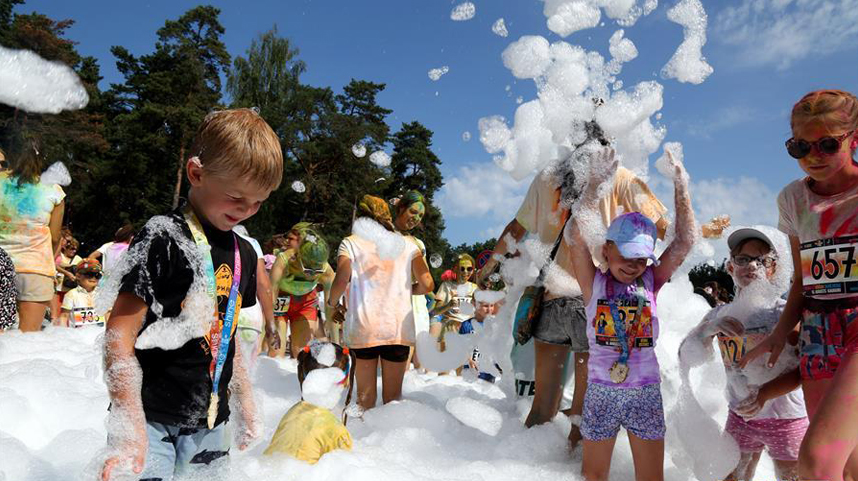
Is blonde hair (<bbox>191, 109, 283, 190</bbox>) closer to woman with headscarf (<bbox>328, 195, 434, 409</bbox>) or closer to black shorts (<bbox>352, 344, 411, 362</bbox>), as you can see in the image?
woman with headscarf (<bbox>328, 195, 434, 409</bbox>)

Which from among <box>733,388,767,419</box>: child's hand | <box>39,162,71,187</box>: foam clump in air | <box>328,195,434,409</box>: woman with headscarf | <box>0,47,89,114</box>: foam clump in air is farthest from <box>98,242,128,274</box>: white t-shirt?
<box>733,388,767,419</box>: child's hand

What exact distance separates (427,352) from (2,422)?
269cm

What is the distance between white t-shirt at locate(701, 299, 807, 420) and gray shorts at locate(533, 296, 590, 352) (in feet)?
2.01

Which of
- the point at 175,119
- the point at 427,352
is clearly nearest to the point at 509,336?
the point at 427,352

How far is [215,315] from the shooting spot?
1.84 metres

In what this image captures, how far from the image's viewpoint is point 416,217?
A: 14.4 feet

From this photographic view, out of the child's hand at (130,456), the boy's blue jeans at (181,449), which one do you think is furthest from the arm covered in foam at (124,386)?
the boy's blue jeans at (181,449)

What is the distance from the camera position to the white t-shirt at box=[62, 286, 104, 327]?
7117 millimetres

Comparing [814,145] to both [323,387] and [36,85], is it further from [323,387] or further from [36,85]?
[36,85]

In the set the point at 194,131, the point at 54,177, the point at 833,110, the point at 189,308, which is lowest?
the point at 189,308

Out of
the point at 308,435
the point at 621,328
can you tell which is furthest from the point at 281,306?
the point at 621,328

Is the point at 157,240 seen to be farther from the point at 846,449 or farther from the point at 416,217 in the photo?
the point at 416,217

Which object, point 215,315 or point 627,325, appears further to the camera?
point 627,325

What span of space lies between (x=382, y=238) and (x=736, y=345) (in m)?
2.43
